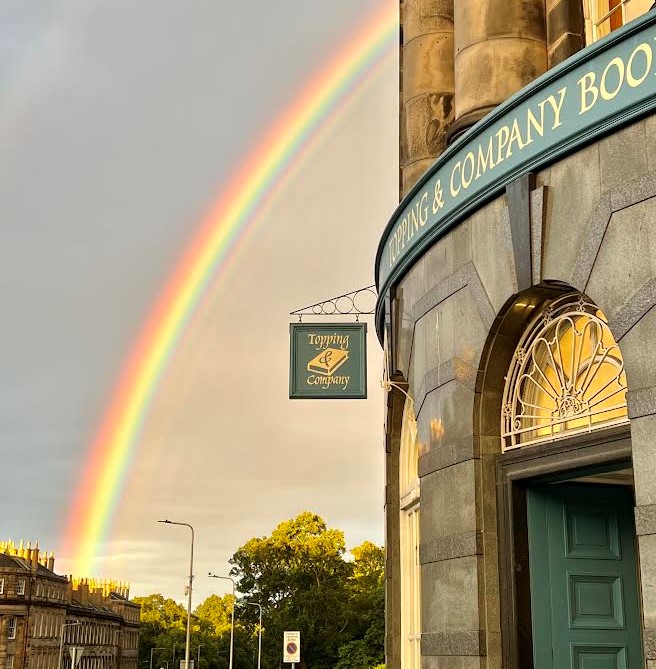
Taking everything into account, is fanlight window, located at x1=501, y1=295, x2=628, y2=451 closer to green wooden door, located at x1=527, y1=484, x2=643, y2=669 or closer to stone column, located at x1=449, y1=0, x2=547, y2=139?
green wooden door, located at x1=527, y1=484, x2=643, y2=669

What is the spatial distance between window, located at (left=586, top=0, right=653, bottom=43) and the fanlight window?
3.34 m

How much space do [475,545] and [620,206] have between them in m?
3.58

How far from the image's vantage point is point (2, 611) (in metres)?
117

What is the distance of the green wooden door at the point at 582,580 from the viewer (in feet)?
31.4

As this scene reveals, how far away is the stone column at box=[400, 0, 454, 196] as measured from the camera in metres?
15.1

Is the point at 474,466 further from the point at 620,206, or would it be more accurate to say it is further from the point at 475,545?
the point at 620,206

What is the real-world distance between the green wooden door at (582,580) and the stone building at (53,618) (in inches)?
4218

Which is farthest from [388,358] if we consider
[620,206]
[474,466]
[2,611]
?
[2,611]

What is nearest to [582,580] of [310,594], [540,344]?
[540,344]

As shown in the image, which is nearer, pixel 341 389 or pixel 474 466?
pixel 474 466

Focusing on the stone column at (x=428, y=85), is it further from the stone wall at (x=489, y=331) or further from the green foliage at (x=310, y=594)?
the green foliage at (x=310, y=594)

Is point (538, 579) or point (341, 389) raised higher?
point (341, 389)

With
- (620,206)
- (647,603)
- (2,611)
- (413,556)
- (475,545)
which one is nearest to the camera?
(647,603)

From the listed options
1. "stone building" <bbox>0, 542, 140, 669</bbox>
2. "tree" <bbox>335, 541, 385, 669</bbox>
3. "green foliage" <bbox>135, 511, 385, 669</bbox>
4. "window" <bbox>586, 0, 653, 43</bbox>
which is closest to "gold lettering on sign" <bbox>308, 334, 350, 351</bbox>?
"window" <bbox>586, 0, 653, 43</bbox>
